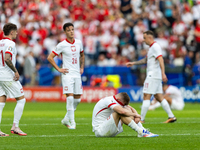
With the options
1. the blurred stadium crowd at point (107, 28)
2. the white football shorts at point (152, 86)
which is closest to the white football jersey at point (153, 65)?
the white football shorts at point (152, 86)

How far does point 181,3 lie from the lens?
27891 millimetres

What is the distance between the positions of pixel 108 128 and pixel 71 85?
299 cm

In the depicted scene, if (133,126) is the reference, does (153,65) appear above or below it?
above

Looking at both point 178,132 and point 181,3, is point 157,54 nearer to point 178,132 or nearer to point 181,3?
point 178,132

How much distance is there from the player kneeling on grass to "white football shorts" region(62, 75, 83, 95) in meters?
2.64

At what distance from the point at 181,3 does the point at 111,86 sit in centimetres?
825

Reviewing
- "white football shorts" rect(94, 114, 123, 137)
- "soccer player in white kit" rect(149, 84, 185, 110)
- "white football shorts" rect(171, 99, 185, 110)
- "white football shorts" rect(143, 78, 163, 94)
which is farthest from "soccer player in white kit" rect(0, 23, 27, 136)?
"white football shorts" rect(171, 99, 185, 110)

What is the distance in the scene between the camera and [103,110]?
8312mm

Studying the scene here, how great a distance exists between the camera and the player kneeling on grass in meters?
7.94

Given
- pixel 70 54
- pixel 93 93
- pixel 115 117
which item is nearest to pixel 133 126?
pixel 115 117

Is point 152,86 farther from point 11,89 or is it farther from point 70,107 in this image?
point 11,89

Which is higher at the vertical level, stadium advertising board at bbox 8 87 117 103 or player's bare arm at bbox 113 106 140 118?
player's bare arm at bbox 113 106 140 118

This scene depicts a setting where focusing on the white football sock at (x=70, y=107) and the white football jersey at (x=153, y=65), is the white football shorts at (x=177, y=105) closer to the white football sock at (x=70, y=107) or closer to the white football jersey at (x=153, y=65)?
the white football jersey at (x=153, y=65)

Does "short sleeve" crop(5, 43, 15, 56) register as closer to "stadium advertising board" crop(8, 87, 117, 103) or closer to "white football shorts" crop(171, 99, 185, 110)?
"white football shorts" crop(171, 99, 185, 110)
